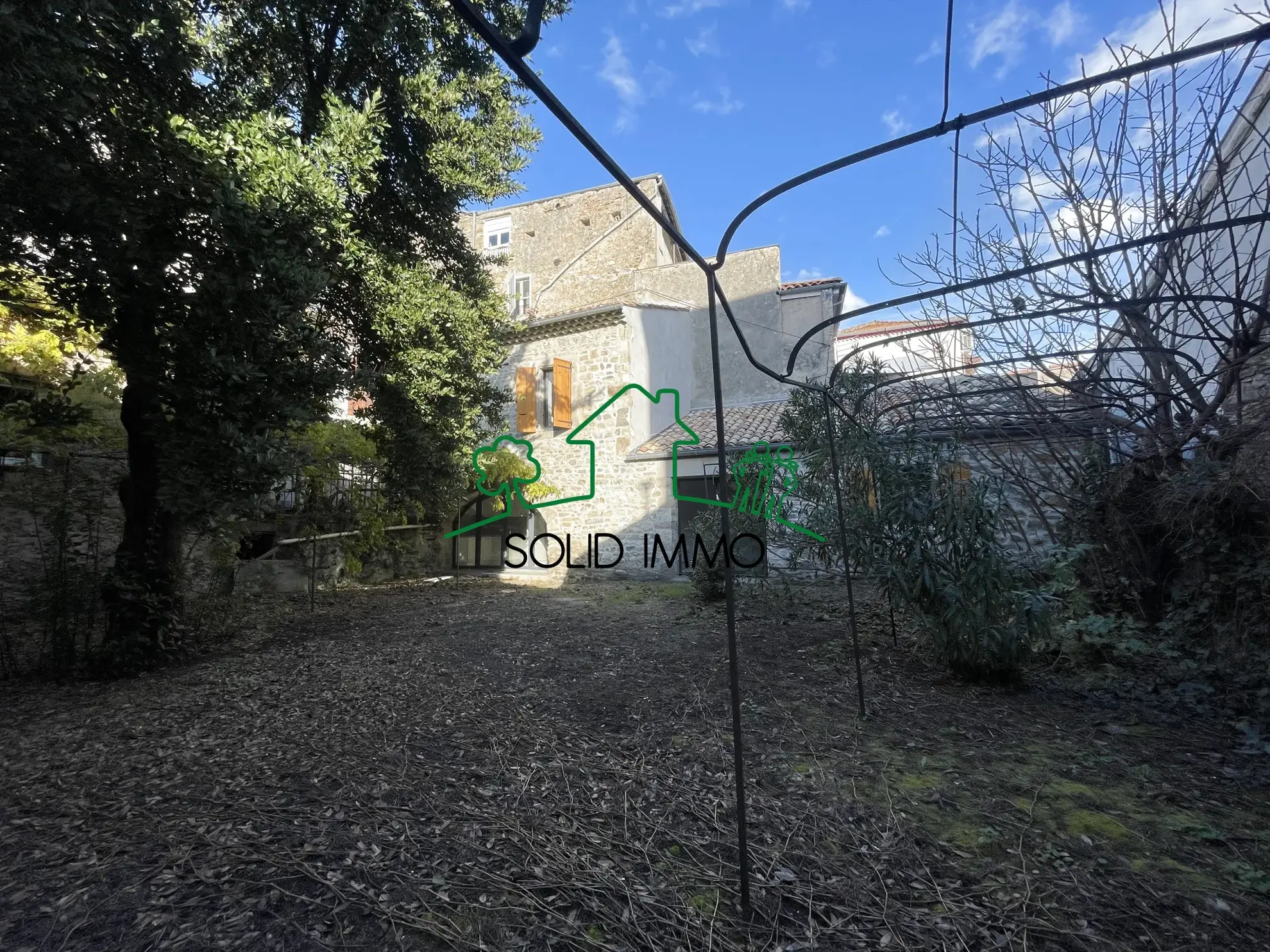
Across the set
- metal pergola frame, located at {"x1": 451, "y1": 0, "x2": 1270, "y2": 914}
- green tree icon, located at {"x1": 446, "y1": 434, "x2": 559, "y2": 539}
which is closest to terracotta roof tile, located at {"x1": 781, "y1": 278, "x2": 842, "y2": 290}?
green tree icon, located at {"x1": 446, "y1": 434, "x2": 559, "y2": 539}

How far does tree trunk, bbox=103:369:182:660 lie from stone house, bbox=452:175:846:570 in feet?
21.0

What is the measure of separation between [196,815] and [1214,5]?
587 cm

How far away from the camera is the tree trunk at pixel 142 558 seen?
447 cm

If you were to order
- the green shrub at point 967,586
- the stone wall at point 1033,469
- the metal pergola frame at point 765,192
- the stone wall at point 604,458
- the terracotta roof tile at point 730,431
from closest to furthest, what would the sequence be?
the metal pergola frame at point 765,192 < the green shrub at point 967,586 < the stone wall at point 1033,469 < the terracotta roof tile at point 730,431 < the stone wall at point 604,458

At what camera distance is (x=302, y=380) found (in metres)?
4.15

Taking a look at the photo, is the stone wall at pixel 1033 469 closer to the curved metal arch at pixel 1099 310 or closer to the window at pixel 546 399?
the curved metal arch at pixel 1099 310

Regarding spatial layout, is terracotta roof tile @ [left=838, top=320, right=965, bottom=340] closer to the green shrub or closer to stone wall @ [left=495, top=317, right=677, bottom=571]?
the green shrub

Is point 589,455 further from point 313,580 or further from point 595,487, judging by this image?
point 313,580

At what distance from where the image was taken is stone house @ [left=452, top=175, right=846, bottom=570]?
34.8 ft

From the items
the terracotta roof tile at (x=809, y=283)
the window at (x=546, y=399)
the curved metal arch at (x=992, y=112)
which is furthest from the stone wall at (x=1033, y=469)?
the window at (x=546, y=399)

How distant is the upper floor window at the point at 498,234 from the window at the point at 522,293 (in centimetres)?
127

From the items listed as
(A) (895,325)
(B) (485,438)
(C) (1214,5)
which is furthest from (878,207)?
(A) (895,325)

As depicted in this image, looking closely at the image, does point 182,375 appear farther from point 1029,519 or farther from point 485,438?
point 1029,519

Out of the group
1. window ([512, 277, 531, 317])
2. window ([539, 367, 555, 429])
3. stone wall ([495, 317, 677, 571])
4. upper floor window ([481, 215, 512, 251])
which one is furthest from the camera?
upper floor window ([481, 215, 512, 251])
